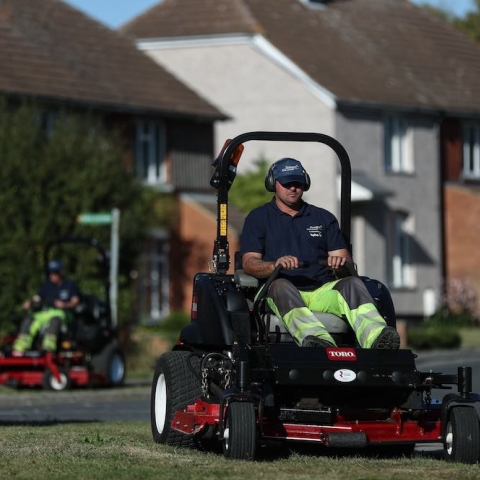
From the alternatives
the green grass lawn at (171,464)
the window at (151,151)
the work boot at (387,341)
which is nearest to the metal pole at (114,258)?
the window at (151,151)

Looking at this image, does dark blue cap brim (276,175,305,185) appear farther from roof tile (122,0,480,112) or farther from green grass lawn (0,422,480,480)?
roof tile (122,0,480,112)

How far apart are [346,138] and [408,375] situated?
3565 centimetres

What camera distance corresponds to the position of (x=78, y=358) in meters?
26.2

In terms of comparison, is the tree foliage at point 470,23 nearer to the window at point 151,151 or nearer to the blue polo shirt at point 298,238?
the window at point 151,151

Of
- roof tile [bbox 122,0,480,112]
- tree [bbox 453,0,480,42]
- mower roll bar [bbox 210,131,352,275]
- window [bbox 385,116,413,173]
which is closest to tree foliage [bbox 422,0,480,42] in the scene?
tree [bbox 453,0,480,42]

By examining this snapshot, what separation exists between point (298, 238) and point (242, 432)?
6.51 feet

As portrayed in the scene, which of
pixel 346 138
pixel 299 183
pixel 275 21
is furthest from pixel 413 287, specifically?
pixel 299 183

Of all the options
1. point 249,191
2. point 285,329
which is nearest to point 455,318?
point 249,191

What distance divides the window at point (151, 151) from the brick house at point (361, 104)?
1.94 metres

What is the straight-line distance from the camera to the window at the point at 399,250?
49.1 m

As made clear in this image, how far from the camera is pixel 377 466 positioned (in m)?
10.7

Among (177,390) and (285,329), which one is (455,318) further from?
(285,329)

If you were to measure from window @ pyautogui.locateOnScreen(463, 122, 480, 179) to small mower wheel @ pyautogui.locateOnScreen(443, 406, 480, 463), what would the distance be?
41.7 meters

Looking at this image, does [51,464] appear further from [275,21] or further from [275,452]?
[275,21]
